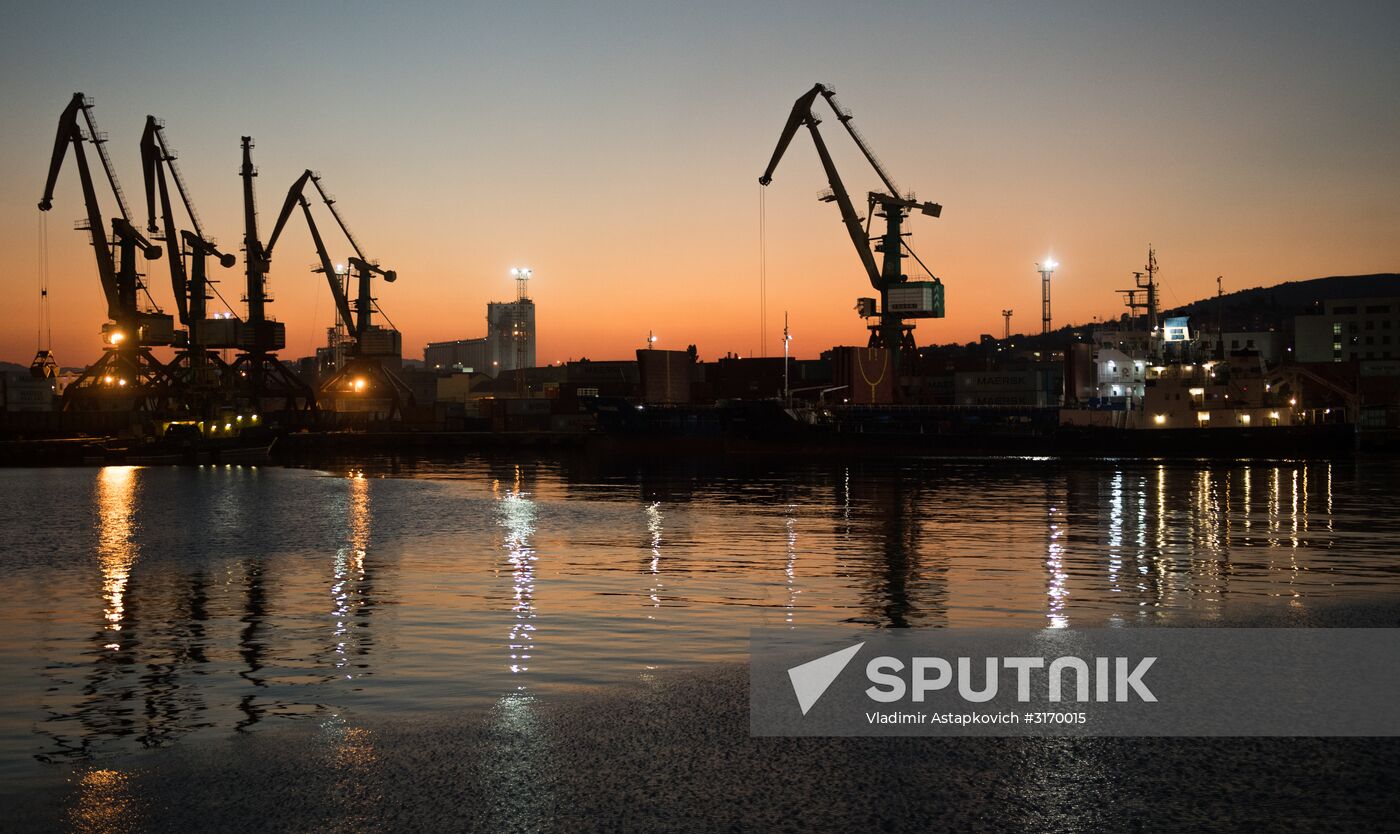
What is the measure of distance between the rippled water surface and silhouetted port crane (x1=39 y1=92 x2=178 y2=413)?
62.5m

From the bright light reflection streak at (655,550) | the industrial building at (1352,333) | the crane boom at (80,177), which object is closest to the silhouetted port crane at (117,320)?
the crane boom at (80,177)

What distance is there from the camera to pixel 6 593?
17.6 metres

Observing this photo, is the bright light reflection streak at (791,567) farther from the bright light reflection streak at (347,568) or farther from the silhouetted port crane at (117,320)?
the silhouetted port crane at (117,320)

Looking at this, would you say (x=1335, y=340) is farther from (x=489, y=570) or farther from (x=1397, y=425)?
(x=489, y=570)

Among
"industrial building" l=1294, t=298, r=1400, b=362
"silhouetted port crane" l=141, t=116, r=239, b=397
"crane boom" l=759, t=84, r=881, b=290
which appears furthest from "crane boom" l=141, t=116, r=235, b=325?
"industrial building" l=1294, t=298, r=1400, b=362

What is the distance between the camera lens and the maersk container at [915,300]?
101938 mm

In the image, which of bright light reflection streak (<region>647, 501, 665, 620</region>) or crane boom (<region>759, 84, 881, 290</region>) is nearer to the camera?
bright light reflection streak (<region>647, 501, 665, 620</region>)

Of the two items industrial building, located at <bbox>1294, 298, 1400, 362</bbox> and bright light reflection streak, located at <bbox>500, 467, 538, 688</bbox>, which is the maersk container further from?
industrial building, located at <bbox>1294, 298, 1400, 362</bbox>

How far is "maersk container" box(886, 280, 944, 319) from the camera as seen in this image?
334 feet

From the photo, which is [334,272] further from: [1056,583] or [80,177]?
[1056,583]

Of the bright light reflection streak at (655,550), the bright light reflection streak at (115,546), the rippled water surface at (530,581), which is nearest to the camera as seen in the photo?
the rippled water surface at (530,581)

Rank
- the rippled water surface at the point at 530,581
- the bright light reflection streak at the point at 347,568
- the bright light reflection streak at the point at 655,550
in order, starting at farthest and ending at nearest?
the bright light reflection streak at the point at 655,550 → the bright light reflection streak at the point at 347,568 → the rippled water surface at the point at 530,581

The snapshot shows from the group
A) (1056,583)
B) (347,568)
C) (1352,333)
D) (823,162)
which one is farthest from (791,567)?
(1352,333)

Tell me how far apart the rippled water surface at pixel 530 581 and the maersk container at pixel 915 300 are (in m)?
61.5
